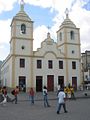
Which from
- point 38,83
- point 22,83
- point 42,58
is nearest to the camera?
point 22,83

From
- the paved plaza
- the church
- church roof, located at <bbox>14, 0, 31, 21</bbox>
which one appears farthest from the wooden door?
the paved plaza

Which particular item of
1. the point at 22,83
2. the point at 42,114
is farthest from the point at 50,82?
the point at 42,114

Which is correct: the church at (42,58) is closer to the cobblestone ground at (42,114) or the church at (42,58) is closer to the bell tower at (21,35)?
the bell tower at (21,35)

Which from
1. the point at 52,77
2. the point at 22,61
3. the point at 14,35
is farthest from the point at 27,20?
the point at 52,77

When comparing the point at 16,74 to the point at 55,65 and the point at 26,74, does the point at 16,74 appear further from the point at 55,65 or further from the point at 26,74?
the point at 55,65

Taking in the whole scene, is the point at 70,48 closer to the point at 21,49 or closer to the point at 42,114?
the point at 21,49

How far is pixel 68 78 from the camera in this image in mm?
45469

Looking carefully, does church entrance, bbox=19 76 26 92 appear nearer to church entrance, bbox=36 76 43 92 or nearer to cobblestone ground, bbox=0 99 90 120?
church entrance, bbox=36 76 43 92

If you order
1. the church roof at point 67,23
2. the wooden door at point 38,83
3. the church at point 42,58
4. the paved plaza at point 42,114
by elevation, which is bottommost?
the paved plaza at point 42,114

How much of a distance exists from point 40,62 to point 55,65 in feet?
9.32

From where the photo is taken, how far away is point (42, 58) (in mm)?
44062

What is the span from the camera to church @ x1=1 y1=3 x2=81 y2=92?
1656 inches

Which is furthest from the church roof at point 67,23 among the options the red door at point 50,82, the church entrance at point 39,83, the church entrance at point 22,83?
the church entrance at point 22,83

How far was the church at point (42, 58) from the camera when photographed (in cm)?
4205
